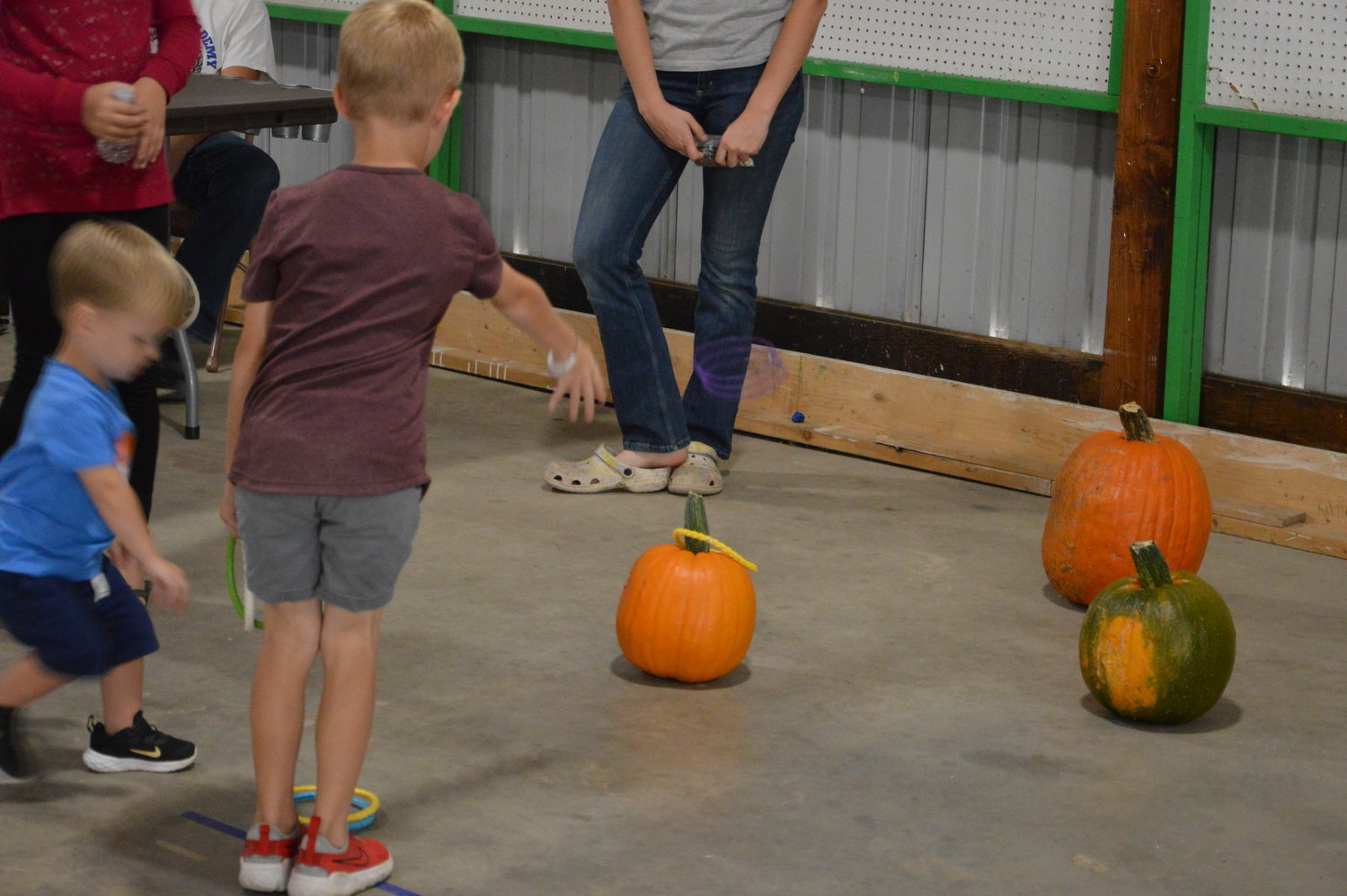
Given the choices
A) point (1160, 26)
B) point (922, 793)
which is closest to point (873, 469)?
point (1160, 26)

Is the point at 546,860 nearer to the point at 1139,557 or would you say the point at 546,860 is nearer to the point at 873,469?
the point at 1139,557

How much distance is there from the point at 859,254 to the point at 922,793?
310cm

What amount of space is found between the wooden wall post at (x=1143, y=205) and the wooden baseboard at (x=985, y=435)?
0.53ft

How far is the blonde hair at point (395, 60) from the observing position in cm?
260

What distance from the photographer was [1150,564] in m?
3.53

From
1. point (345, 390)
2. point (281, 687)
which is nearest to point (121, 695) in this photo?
point (281, 687)

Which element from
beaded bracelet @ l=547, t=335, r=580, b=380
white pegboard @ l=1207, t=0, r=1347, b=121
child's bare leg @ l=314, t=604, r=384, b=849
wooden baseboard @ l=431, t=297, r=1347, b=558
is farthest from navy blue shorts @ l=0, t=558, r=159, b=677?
white pegboard @ l=1207, t=0, r=1347, b=121

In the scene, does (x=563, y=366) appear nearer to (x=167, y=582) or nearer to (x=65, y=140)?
(x=167, y=582)

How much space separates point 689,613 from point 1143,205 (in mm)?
2299

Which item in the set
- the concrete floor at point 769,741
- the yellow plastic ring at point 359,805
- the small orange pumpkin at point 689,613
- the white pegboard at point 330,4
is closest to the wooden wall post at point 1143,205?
the concrete floor at point 769,741

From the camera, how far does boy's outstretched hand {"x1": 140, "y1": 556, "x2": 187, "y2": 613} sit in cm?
271

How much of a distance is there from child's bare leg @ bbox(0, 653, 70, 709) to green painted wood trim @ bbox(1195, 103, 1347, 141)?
344 centimetres

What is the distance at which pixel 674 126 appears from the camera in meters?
4.87

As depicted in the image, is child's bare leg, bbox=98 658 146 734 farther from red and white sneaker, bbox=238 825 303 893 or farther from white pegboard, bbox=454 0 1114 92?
white pegboard, bbox=454 0 1114 92
